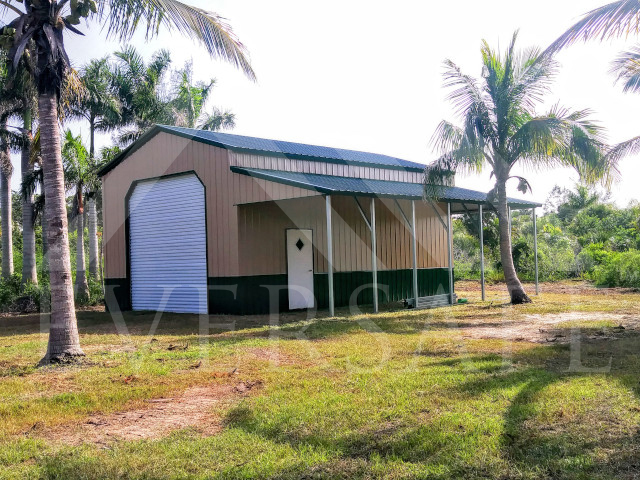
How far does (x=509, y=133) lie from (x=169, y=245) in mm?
9640

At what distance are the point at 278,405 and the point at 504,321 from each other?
26.0 ft

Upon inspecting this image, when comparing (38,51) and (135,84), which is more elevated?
(135,84)

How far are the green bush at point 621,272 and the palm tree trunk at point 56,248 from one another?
64.8ft

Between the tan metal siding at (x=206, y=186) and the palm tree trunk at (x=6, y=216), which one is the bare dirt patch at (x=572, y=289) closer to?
the tan metal siding at (x=206, y=186)

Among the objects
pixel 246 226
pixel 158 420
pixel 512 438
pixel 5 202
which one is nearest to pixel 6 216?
pixel 5 202

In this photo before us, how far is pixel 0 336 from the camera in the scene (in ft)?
40.0

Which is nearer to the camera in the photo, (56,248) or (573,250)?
(56,248)

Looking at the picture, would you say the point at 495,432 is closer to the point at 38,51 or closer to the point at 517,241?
the point at 38,51

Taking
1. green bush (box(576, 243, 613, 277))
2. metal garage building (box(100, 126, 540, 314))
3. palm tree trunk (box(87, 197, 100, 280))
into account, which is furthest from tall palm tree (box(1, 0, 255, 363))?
green bush (box(576, 243, 613, 277))

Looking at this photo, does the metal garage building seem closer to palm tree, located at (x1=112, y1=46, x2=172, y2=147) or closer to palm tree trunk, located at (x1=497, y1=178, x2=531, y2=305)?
palm tree trunk, located at (x1=497, y1=178, x2=531, y2=305)

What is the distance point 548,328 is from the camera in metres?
10.8

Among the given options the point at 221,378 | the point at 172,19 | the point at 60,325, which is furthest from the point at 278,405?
the point at 172,19

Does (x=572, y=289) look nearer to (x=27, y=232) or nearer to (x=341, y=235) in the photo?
(x=341, y=235)

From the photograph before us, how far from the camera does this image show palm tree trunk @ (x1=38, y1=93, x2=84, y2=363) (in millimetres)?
8266
